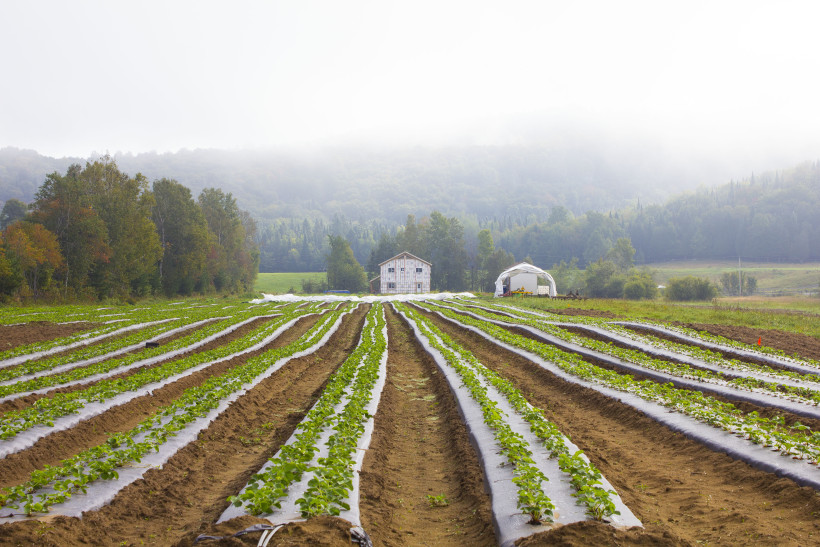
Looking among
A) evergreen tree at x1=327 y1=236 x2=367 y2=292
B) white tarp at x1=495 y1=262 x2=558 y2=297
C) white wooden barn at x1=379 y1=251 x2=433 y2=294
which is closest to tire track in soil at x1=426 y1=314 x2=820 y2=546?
white tarp at x1=495 y1=262 x2=558 y2=297

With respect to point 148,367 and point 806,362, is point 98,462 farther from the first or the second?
point 806,362

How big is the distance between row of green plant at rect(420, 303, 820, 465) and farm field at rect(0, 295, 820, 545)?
54 mm

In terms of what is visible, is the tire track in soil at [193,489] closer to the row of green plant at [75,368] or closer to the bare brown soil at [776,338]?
the row of green plant at [75,368]

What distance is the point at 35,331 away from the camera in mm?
23906

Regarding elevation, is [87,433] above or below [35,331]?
below

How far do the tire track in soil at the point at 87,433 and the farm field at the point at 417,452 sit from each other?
0.12 ft

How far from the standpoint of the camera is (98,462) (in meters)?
6.90

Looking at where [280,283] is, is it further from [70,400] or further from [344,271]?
[70,400]

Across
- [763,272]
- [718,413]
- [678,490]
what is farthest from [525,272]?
[763,272]

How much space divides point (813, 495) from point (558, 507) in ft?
10.3

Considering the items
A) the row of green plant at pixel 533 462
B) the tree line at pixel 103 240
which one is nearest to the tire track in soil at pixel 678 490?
the row of green plant at pixel 533 462

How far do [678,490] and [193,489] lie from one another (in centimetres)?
673

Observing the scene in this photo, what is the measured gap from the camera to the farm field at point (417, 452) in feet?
18.6

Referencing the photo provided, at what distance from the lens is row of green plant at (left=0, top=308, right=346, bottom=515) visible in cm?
605
